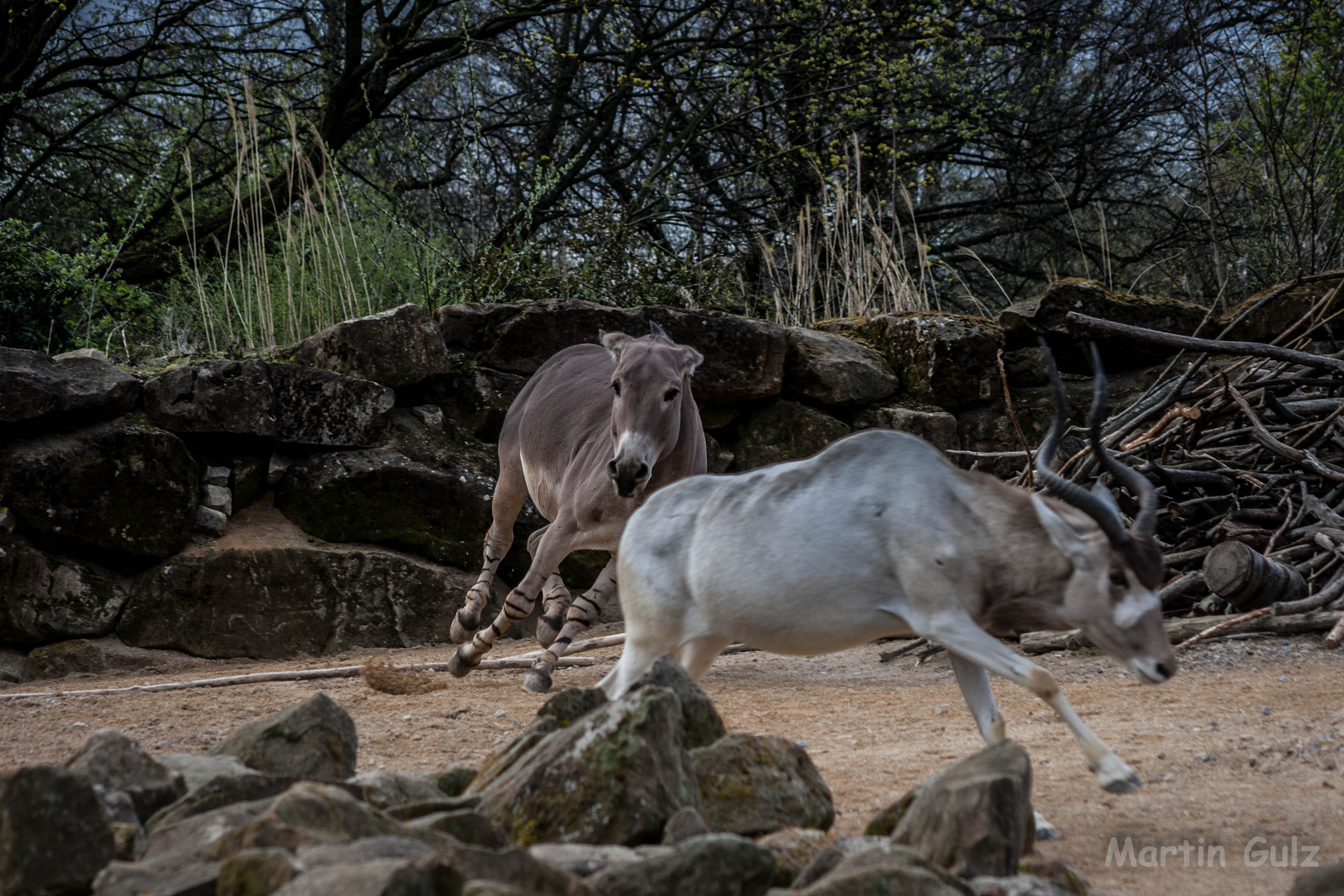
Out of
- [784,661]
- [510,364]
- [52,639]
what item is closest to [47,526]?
[52,639]

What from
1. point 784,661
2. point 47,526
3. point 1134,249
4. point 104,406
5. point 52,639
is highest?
point 1134,249

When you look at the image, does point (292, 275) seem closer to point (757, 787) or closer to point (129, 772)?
point (129, 772)

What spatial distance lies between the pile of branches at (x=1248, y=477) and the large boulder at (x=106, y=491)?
4980 millimetres

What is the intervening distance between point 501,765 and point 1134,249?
14.3 m

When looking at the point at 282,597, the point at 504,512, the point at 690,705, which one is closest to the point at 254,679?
the point at 282,597

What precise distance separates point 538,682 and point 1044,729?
7.65 ft

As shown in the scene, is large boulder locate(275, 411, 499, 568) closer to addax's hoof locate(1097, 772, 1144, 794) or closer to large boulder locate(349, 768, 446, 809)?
large boulder locate(349, 768, 446, 809)

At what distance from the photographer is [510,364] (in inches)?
292

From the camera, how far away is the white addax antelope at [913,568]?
2545 mm

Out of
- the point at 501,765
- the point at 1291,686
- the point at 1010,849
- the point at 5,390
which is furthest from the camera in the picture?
the point at 5,390

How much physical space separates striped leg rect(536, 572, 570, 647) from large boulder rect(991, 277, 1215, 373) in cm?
414

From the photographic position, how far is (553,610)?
5.93 meters

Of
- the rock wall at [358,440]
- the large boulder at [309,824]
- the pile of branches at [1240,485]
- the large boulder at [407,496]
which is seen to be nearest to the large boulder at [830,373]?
the rock wall at [358,440]

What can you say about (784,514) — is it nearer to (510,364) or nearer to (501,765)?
(501,765)
